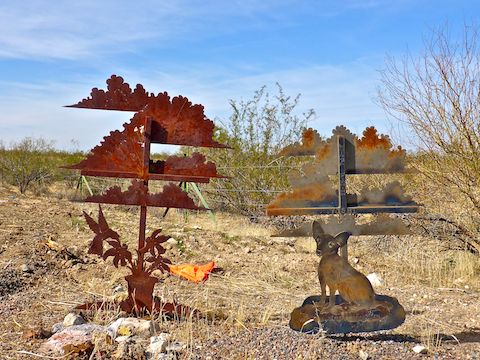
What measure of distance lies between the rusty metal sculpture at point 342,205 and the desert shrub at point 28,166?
44.8ft

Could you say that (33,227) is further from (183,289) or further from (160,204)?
(160,204)

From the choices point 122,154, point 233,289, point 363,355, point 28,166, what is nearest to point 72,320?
point 122,154

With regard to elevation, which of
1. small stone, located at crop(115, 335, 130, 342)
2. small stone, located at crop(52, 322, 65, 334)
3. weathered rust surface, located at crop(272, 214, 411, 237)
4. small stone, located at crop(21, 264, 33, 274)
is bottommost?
small stone, located at crop(52, 322, 65, 334)

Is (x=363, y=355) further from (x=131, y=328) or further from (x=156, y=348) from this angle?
(x=131, y=328)

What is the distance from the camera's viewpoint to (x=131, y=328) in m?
3.99

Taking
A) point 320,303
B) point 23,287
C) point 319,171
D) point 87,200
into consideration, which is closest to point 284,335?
point 320,303

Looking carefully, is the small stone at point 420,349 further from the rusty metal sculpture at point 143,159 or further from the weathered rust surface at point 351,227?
the rusty metal sculpture at point 143,159

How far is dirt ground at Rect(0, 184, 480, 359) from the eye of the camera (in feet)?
12.6

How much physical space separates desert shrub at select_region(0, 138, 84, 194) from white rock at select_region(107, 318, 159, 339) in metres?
13.3

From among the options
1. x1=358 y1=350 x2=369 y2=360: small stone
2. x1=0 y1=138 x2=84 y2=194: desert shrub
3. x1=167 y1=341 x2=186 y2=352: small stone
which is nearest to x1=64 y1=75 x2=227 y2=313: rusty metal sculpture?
x1=167 y1=341 x2=186 y2=352: small stone

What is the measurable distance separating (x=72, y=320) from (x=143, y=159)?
1306mm

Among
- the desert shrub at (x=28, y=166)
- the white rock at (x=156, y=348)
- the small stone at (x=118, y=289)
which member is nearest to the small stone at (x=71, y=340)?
the white rock at (x=156, y=348)

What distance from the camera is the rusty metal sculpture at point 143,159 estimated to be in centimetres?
434

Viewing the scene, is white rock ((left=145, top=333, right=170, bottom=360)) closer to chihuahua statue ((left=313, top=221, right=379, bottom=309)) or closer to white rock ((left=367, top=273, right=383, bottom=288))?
chihuahua statue ((left=313, top=221, right=379, bottom=309))
